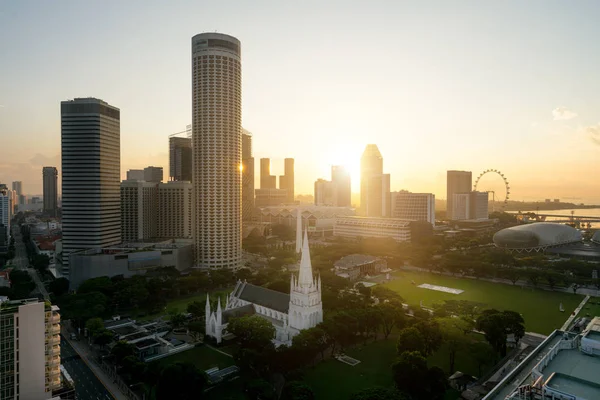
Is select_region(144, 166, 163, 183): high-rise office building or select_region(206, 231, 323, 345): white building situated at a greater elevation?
select_region(144, 166, 163, 183): high-rise office building

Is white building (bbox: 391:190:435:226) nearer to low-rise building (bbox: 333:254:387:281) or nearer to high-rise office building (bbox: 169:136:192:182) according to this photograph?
low-rise building (bbox: 333:254:387:281)

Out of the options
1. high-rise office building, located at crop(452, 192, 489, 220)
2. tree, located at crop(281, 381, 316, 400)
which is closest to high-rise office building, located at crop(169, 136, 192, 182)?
tree, located at crop(281, 381, 316, 400)

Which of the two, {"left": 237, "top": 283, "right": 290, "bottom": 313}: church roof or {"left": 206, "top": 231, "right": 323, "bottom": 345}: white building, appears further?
{"left": 237, "top": 283, "right": 290, "bottom": 313}: church roof

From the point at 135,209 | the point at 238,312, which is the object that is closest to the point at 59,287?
the point at 238,312

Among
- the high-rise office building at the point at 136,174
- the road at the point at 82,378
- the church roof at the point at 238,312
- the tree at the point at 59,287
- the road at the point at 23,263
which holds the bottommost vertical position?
the road at the point at 82,378

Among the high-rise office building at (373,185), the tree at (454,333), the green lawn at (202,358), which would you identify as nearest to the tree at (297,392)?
the green lawn at (202,358)

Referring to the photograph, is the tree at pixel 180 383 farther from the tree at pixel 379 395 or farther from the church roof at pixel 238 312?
the church roof at pixel 238 312
